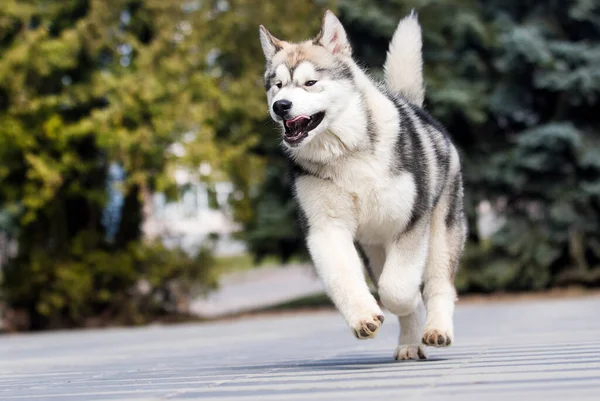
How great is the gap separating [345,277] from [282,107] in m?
1.03

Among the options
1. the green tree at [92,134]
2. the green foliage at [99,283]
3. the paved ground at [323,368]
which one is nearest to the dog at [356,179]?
the paved ground at [323,368]

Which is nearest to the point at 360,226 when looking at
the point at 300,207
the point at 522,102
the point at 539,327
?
the point at 300,207

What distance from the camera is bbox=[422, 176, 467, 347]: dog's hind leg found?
6914mm

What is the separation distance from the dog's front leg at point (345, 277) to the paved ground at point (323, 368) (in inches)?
10.9

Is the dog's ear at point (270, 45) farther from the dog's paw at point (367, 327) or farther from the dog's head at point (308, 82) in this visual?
the dog's paw at point (367, 327)

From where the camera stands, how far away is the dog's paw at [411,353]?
714 centimetres

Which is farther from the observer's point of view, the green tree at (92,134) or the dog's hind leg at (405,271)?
the green tree at (92,134)

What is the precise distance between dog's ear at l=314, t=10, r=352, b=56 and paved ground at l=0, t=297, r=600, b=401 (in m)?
1.94

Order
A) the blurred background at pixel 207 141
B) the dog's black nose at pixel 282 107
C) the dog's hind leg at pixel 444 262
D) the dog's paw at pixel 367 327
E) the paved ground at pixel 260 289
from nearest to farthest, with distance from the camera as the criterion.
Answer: the dog's paw at pixel 367 327
the dog's black nose at pixel 282 107
the dog's hind leg at pixel 444 262
the blurred background at pixel 207 141
the paved ground at pixel 260 289

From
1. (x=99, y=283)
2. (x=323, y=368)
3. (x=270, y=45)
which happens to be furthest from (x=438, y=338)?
(x=99, y=283)

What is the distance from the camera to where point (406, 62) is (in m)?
8.12

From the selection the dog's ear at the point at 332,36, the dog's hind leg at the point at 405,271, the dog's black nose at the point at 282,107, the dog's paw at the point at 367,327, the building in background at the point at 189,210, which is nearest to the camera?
the dog's paw at the point at 367,327

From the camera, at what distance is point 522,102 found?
76.0 ft

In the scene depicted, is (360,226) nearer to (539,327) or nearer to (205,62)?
(539,327)
